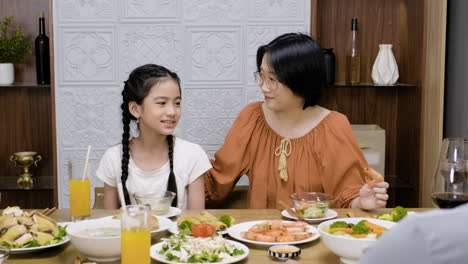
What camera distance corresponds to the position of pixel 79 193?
1910mm

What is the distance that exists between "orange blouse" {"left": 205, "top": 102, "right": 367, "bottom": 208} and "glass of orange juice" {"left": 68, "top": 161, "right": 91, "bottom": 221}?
2.45ft

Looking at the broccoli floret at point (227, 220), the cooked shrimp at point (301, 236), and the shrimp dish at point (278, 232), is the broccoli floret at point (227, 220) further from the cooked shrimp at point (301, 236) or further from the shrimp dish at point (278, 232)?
the cooked shrimp at point (301, 236)

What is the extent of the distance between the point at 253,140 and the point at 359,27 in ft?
5.17

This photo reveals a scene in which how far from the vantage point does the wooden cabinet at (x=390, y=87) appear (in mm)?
3631

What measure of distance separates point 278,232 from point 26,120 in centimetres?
261

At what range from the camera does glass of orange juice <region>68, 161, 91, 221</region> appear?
6.27ft

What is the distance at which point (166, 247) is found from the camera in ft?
5.22

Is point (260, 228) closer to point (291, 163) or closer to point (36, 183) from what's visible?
point (291, 163)

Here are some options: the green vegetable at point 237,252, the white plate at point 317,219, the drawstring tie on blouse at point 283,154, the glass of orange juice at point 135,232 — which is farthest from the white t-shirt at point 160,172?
→ the glass of orange juice at point 135,232

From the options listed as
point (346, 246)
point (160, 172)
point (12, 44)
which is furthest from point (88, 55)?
point (346, 246)

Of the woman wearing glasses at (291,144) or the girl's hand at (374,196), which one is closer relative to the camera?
the girl's hand at (374,196)

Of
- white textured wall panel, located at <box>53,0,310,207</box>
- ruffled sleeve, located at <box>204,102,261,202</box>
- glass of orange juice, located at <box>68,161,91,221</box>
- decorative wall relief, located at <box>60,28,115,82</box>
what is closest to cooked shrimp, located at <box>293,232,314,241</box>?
glass of orange juice, located at <box>68,161,91,221</box>

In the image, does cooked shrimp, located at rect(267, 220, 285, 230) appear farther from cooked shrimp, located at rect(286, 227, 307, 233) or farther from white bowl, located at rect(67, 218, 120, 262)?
white bowl, located at rect(67, 218, 120, 262)

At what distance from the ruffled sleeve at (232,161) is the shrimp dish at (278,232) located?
78 centimetres
